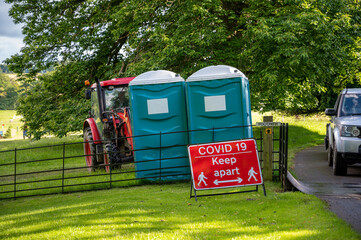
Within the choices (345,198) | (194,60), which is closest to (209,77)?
(345,198)

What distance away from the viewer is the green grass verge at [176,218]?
624 cm

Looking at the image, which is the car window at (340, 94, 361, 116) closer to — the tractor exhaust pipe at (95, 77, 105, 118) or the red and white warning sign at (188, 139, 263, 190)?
the red and white warning sign at (188, 139, 263, 190)

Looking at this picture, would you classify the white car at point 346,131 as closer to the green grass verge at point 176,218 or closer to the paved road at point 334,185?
the paved road at point 334,185

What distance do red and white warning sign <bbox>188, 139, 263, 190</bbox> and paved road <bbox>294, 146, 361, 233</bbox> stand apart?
3.93ft

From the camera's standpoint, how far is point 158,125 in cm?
1199

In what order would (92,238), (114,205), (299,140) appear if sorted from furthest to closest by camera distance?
(299,140) < (114,205) < (92,238)

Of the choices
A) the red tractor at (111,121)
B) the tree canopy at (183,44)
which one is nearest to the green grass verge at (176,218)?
the red tractor at (111,121)

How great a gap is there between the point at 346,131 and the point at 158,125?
435cm

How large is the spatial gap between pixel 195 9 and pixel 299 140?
8.69 metres

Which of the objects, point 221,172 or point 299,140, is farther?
point 299,140

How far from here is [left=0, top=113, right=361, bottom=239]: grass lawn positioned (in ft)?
20.5

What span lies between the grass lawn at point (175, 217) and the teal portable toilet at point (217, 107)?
1.92m

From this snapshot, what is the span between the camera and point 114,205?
336 inches

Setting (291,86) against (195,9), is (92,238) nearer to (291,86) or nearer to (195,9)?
(195,9)
